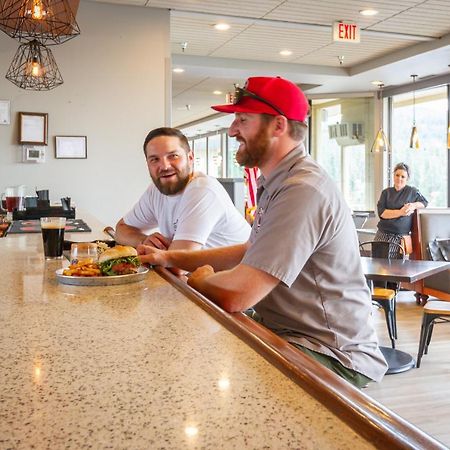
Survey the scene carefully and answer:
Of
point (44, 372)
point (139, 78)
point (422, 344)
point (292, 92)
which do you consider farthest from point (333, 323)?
point (139, 78)

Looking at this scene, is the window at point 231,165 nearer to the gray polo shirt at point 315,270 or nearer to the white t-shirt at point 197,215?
the white t-shirt at point 197,215

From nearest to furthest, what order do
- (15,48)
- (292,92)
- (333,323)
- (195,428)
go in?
(195,428), (333,323), (292,92), (15,48)

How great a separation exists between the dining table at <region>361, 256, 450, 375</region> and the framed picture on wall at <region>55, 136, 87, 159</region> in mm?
2809

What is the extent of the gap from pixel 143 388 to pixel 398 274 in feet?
11.2

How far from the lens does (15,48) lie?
5.20m

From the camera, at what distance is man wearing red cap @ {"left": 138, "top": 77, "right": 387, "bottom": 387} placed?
5.04ft

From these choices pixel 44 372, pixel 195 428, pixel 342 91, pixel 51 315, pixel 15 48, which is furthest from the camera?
pixel 342 91

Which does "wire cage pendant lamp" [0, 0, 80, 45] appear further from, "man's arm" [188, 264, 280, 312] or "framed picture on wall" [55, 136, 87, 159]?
"framed picture on wall" [55, 136, 87, 159]

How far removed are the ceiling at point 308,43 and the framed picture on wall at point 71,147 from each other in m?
1.34

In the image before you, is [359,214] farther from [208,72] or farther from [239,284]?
[239,284]

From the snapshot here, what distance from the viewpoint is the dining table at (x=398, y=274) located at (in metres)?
3.91

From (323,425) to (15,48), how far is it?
17.4 ft

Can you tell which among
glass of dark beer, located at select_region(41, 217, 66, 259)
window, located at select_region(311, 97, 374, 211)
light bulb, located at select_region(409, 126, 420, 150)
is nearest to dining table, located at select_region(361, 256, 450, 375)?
glass of dark beer, located at select_region(41, 217, 66, 259)

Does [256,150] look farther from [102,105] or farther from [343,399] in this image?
[102,105]
